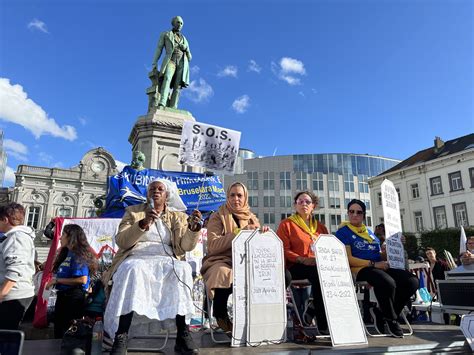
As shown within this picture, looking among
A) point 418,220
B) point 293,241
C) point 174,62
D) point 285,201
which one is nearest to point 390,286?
point 293,241

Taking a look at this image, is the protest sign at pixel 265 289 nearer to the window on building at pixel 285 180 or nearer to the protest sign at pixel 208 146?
the protest sign at pixel 208 146

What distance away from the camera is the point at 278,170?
55812 mm

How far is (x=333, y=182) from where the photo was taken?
5581 cm

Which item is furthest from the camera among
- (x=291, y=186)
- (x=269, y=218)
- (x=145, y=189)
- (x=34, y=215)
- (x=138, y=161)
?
(x=291, y=186)

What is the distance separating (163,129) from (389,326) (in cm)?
660

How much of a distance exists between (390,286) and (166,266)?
2680 mm

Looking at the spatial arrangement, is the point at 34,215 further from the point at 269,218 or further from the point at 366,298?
the point at 366,298

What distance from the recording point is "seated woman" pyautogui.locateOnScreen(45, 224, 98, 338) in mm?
4332

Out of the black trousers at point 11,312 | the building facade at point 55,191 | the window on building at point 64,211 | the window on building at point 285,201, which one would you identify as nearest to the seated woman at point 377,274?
the black trousers at point 11,312

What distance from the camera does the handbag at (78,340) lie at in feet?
10.1

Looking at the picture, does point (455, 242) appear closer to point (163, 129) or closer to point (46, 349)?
point (163, 129)

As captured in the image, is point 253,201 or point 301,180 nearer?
point 253,201

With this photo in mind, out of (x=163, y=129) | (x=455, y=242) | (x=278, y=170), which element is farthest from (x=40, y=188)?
(x=455, y=242)

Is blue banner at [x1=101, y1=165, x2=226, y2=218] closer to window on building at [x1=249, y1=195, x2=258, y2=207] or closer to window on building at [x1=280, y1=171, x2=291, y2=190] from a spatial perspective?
window on building at [x1=249, y1=195, x2=258, y2=207]
